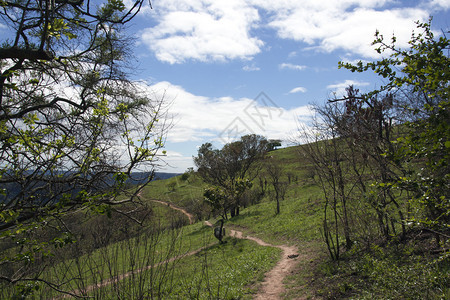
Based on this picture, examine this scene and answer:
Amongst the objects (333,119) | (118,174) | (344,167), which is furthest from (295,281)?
(118,174)

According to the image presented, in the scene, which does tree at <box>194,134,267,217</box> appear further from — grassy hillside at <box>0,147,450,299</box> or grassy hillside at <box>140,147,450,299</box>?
grassy hillside at <box>140,147,450,299</box>

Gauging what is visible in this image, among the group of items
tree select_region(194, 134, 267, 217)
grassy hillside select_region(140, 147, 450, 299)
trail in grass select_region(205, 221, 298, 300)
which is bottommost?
trail in grass select_region(205, 221, 298, 300)

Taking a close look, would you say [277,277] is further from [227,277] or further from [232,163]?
[232,163]

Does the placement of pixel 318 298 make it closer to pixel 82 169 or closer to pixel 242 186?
pixel 82 169

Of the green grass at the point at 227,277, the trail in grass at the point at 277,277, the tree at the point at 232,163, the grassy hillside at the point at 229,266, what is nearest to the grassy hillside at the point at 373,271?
the grassy hillside at the point at 229,266

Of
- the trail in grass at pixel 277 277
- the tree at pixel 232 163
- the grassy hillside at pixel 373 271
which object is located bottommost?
the trail in grass at pixel 277 277

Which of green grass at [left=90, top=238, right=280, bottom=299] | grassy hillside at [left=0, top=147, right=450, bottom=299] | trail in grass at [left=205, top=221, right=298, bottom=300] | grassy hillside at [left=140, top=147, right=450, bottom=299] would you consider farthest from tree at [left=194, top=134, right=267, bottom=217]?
trail in grass at [left=205, top=221, right=298, bottom=300]

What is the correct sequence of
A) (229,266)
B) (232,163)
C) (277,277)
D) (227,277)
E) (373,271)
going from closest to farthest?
(373,271) → (229,266) → (277,277) → (227,277) → (232,163)

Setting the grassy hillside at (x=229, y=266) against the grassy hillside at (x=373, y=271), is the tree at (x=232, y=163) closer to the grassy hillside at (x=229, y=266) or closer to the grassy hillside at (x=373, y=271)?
the grassy hillside at (x=229, y=266)

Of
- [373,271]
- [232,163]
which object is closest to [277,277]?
[373,271]

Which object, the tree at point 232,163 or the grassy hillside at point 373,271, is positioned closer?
the grassy hillside at point 373,271

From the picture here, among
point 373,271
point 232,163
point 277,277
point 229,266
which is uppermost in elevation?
point 232,163

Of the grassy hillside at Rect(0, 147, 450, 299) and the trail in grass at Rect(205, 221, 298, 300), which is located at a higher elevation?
the grassy hillside at Rect(0, 147, 450, 299)

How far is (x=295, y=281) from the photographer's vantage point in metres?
8.26
